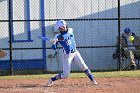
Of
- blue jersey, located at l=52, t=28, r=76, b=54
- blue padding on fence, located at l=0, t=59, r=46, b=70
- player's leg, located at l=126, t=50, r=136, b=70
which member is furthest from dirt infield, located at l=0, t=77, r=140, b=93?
blue padding on fence, located at l=0, t=59, r=46, b=70

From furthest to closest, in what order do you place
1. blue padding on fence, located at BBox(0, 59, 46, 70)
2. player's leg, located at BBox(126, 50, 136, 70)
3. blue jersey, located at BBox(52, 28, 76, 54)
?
blue padding on fence, located at BBox(0, 59, 46, 70), player's leg, located at BBox(126, 50, 136, 70), blue jersey, located at BBox(52, 28, 76, 54)

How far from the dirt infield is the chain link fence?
2.57m

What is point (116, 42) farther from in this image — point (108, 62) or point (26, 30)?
point (26, 30)

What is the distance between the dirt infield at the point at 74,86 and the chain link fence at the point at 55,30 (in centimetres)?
257

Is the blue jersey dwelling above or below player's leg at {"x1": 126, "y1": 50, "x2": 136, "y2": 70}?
above

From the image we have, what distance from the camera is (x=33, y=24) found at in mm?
16609

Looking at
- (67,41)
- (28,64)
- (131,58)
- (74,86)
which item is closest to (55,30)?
(28,64)

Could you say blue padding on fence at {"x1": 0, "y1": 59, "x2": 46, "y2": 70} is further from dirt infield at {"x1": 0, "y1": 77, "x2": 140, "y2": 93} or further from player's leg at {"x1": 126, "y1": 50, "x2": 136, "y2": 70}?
player's leg at {"x1": 126, "y1": 50, "x2": 136, "y2": 70}

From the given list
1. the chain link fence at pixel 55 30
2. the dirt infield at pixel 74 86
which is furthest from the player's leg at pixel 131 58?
the dirt infield at pixel 74 86

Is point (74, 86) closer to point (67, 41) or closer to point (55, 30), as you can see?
point (67, 41)

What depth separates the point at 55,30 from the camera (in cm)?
1650

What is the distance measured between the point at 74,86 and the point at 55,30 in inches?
174

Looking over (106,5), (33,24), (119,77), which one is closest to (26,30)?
(33,24)

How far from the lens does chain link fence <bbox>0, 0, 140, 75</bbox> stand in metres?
16.4
